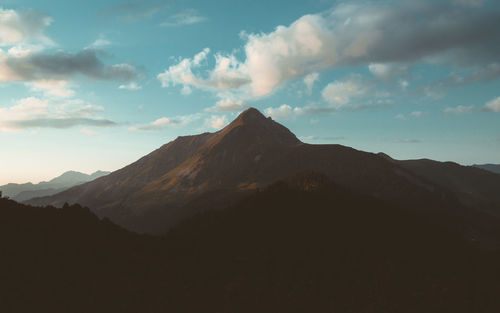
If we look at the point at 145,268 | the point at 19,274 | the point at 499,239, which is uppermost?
the point at 19,274

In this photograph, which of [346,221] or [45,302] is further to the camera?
[346,221]

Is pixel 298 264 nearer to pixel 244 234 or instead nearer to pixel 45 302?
pixel 244 234

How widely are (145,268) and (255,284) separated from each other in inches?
987

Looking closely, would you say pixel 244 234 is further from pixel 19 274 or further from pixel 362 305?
pixel 19 274

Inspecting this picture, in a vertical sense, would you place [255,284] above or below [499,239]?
above

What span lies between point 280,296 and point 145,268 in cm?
3020

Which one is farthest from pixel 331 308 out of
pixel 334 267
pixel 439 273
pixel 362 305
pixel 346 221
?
pixel 346 221

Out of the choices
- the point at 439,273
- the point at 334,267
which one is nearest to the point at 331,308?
the point at 334,267

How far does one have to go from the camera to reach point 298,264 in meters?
78.1

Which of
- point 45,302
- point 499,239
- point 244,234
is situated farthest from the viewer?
point 499,239

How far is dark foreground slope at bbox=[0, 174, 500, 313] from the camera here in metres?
50.5

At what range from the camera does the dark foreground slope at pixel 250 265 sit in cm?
5050

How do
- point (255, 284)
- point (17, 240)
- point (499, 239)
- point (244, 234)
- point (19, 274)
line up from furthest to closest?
point (499, 239)
point (244, 234)
point (255, 284)
point (17, 240)
point (19, 274)

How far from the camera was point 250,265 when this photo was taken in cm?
7575
